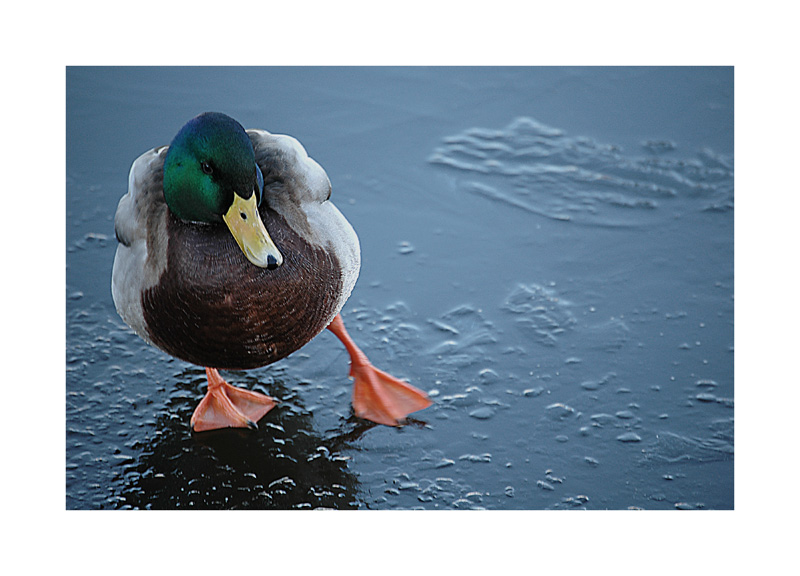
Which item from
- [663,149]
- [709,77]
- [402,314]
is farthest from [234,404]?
[709,77]

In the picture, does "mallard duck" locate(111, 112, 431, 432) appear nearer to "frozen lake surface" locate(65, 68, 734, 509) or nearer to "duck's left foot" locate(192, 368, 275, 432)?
"duck's left foot" locate(192, 368, 275, 432)

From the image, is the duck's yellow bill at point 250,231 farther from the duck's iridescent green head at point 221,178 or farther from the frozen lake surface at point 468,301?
the frozen lake surface at point 468,301

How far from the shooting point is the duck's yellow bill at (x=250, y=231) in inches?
99.9

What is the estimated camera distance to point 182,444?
2975 millimetres

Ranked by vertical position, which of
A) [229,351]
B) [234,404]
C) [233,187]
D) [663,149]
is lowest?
[234,404]

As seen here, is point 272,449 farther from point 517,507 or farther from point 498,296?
point 498,296

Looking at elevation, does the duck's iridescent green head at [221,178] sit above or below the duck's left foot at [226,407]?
above

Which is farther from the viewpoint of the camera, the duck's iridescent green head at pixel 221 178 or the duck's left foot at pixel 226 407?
the duck's left foot at pixel 226 407

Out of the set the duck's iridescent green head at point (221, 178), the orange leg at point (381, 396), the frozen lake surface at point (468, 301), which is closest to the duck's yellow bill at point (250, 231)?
the duck's iridescent green head at point (221, 178)

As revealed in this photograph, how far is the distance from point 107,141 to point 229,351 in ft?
7.70

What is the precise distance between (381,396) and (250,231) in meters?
0.87

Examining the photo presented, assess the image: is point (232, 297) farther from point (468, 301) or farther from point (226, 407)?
point (468, 301)

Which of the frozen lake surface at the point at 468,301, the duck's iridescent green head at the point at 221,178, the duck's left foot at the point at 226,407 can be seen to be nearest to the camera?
the duck's iridescent green head at the point at 221,178

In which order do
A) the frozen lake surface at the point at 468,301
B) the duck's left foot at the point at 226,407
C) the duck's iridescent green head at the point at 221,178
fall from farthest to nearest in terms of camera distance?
the duck's left foot at the point at 226,407, the frozen lake surface at the point at 468,301, the duck's iridescent green head at the point at 221,178
